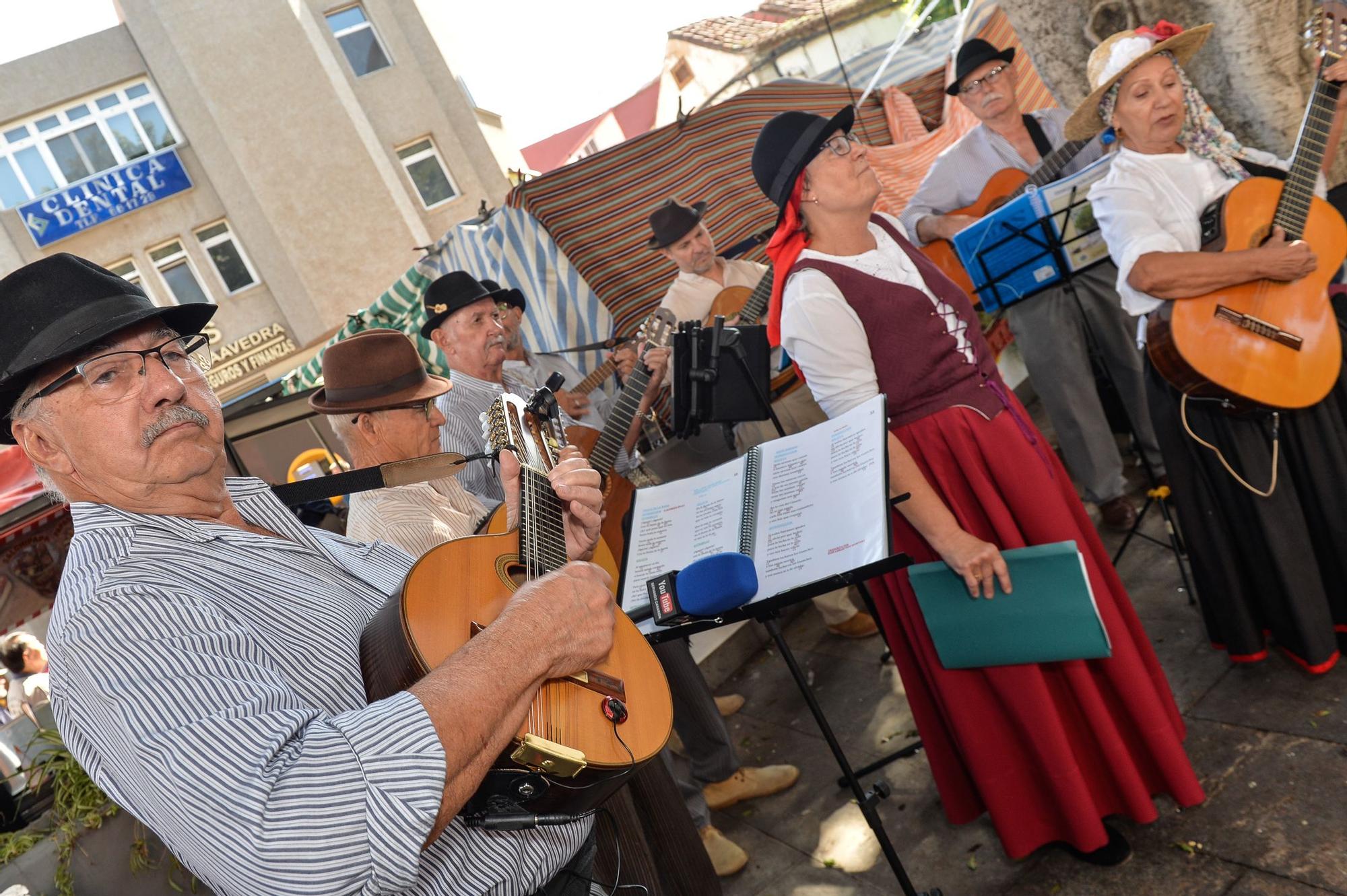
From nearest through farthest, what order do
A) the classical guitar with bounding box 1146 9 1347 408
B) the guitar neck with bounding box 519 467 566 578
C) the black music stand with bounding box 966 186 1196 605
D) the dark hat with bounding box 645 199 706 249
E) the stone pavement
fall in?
1. the guitar neck with bounding box 519 467 566 578
2. the stone pavement
3. the classical guitar with bounding box 1146 9 1347 408
4. the black music stand with bounding box 966 186 1196 605
5. the dark hat with bounding box 645 199 706 249

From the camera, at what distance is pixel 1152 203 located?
3.31 meters

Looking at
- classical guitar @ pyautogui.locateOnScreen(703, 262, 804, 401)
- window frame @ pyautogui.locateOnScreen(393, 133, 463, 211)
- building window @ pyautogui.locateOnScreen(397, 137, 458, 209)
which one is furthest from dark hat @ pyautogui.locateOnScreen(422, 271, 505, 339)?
building window @ pyautogui.locateOnScreen(397, 137, 458, 209)

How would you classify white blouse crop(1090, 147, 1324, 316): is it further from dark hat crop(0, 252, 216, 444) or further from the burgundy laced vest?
dark hat crop(0, 252, 216, 444)

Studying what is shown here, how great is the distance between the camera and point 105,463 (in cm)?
159

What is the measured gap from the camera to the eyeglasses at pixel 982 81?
5.52 m

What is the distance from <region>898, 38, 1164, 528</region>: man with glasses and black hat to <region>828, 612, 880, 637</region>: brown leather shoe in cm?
147

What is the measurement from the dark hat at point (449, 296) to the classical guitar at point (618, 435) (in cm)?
92

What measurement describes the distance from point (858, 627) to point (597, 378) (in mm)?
2271

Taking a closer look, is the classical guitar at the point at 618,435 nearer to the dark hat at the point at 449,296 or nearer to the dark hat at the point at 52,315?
the dark hat at the point at 449,296

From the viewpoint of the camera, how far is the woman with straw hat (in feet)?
10.6

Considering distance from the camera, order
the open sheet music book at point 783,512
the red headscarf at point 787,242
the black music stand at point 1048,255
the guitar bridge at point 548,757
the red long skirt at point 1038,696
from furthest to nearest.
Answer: the black music stand at point 1048,255
the red headscarf at point 787,242
the red long skirt at point 1038,696
the open sheet music book at point 783,512
the guitar bridge at point 548,757

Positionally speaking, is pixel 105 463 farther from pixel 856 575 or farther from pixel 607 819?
pixel 856 575

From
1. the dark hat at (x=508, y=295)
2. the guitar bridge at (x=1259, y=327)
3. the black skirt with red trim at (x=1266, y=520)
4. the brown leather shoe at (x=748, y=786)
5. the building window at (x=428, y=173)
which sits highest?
the building window at (x=428, y=173)

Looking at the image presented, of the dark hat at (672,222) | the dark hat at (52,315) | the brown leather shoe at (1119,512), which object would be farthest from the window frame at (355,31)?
the dark hat at (52,315)
